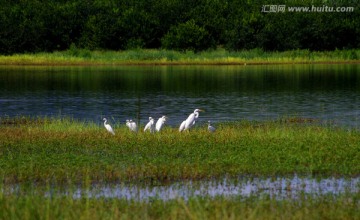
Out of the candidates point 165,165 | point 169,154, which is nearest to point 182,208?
point 165,165

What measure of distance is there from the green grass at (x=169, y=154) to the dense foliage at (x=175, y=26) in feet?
217

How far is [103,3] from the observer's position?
105 meters

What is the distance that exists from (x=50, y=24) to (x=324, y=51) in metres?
32.3

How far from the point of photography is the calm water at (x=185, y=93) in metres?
38.0

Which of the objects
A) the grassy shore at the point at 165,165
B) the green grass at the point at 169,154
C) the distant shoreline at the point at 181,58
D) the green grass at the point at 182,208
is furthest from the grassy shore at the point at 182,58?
the green grass at the point at 182,208

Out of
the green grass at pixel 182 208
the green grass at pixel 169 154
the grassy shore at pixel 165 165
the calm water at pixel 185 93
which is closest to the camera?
the green grass at pixel 182 208

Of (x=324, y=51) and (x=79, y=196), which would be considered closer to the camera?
(x=79, y=196)

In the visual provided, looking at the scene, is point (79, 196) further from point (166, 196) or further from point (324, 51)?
point (324, 51)

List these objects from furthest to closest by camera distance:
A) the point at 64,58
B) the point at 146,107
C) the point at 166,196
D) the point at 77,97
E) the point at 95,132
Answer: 1. the point at 64,58
2. the point at 77,97
3. the point at 146,107
4. the point at 95,132
5. the point at 166,196

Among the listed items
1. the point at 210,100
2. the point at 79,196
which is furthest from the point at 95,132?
the point at 210,100

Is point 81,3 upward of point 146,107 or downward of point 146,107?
upward

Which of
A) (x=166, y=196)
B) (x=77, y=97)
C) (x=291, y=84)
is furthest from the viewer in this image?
(x=291, y=84)

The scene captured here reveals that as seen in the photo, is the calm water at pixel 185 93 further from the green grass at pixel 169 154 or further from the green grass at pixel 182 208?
the green grass at pixel 182 208

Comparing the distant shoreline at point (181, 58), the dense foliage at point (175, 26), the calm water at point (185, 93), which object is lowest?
the calm water at point (185, 93)
